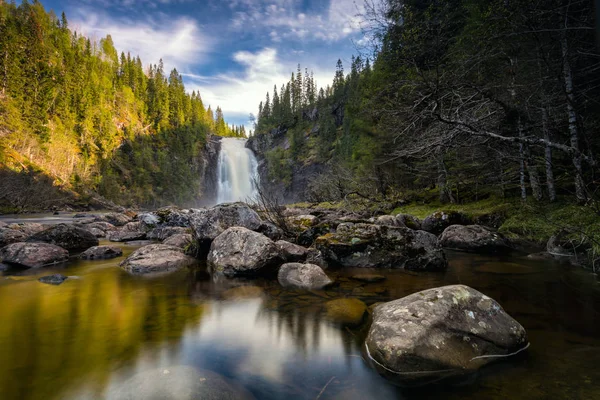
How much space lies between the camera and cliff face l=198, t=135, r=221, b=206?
209ft

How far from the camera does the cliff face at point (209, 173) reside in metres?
63.8

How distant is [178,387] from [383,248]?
5610mm

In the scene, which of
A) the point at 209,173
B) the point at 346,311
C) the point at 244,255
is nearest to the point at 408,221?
the point at 244,255

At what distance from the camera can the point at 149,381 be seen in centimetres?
252

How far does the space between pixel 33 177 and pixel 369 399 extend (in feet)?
139

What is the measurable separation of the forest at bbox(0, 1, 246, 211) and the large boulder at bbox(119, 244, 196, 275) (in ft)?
102

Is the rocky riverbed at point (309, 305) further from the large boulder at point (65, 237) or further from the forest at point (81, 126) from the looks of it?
the forest at point (81, 126)

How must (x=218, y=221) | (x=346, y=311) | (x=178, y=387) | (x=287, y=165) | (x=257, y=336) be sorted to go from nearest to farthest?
1. (x=178, y=387)
2. (x=257, y=336)
3. (x=346, y=311)
4. (x=218, y=221)
5. (x=287, y=165)

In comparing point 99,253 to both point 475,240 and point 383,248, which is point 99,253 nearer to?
point 383,248

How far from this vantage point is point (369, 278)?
5.91m

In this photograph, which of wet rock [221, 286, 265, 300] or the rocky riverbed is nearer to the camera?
the rocky riverbed

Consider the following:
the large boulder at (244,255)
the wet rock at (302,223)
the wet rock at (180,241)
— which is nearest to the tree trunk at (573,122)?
the large boulder at (244,255)

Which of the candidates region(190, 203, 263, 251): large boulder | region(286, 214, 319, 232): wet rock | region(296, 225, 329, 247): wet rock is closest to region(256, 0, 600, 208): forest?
region(296, 225, 329, 247): wet rock

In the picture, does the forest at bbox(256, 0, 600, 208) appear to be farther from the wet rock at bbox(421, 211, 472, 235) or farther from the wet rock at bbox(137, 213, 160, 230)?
the wet rock at bbox(137, 213, 160, 230)
